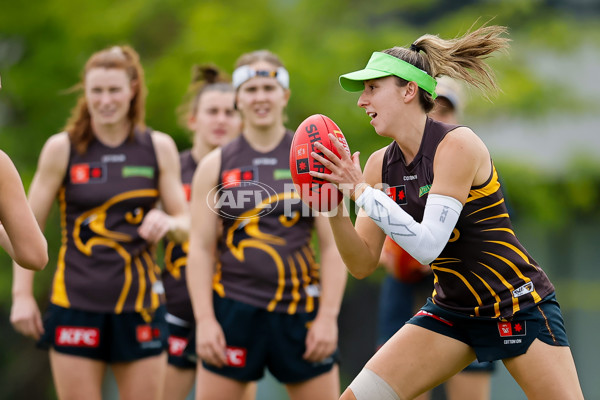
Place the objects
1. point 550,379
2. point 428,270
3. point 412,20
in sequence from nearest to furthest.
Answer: point 550,379
point 428,270
point 412,20

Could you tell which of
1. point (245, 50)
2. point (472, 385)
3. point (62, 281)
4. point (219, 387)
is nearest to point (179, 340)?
point (62, 281)

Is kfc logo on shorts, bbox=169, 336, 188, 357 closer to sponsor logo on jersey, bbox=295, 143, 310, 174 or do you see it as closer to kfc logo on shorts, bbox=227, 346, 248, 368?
kfc logo on shorts, bbox=227, 346, 248, 368

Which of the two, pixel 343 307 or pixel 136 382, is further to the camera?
pixel 343 307

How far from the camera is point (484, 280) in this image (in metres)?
3.88

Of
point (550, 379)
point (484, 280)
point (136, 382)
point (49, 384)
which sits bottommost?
point (49, 384)

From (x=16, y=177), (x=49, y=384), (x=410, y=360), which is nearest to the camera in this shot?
(x=16, y=177)

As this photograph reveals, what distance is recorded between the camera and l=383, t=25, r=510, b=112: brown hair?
3.96 meters

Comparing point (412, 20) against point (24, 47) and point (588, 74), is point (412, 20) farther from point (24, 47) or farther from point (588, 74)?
point (24, 47)

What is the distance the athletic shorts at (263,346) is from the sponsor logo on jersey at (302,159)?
57.5 inches

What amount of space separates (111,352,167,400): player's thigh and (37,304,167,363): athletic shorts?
0.06 metres

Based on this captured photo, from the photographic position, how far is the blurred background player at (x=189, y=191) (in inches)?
241

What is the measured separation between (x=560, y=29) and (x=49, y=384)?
8.95 m

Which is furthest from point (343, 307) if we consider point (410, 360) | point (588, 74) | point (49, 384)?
point (410, 360)

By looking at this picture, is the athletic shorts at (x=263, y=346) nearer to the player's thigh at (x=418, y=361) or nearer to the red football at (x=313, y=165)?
the player's thigh at (x=418, y=361)
